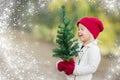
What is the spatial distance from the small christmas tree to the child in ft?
0.17

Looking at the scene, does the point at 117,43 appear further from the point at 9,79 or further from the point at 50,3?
the point at 9,79

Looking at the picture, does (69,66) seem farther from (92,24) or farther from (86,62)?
(92,24)

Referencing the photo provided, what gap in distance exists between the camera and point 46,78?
149 inches

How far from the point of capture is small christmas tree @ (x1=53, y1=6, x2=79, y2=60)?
71.9 inches

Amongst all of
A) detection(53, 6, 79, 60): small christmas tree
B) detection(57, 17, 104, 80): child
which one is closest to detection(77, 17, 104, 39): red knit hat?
detection(57, 17, 104, 80): child

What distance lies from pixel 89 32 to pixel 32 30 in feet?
7.75

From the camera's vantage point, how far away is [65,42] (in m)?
1.84

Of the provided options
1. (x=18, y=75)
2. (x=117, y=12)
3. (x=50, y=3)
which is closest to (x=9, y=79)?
(x=18, y=75)

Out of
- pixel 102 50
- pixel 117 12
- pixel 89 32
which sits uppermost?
pixel 117 12

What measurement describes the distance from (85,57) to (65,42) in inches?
6.0

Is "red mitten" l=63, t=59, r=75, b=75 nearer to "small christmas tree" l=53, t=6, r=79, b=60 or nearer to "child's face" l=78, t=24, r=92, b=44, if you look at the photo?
"small christmas tree" l=53, t=6, r=79, b=60

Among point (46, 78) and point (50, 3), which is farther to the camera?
point (50, 3)

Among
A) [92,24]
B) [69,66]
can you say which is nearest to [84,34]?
[92,24]

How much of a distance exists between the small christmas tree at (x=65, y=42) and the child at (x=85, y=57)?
0.05 meters
